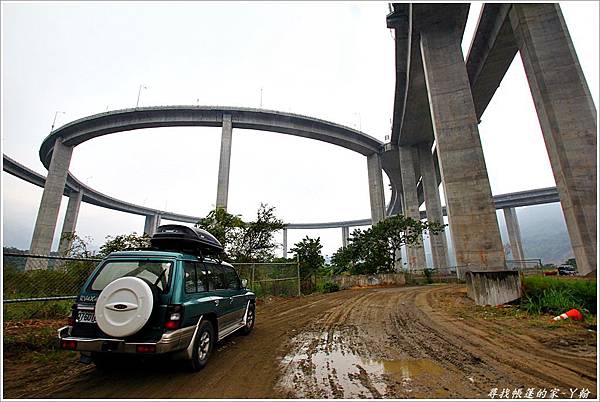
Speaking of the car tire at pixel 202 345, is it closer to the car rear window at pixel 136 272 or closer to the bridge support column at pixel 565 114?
the car rear window at pixel 136 272

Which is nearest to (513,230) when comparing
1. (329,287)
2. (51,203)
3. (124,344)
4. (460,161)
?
(460,161)

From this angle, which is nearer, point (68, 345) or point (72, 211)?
point (68, 345)

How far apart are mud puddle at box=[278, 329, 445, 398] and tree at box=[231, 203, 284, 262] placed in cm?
1221

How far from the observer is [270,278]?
13.4 m

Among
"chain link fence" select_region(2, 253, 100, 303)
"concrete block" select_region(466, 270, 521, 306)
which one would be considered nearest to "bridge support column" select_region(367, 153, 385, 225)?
"concrete block" select_region(466, 270, 521, 306)

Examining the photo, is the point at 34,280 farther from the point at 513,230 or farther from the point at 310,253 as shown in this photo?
the point at 513,230

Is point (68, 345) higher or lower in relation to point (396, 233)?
lower

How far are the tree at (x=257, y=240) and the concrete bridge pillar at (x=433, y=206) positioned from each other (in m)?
21.8

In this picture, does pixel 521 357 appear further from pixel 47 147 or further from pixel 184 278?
pixel 47 147

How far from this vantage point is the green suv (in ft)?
11.1

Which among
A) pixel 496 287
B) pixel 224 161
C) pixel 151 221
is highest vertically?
pixel 151 221

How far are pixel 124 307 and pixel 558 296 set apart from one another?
32.3ft

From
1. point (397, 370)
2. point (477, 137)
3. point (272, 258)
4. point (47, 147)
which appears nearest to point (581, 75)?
point (477, 137)

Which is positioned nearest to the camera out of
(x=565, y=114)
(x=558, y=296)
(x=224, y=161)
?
(x=558, y=296)
